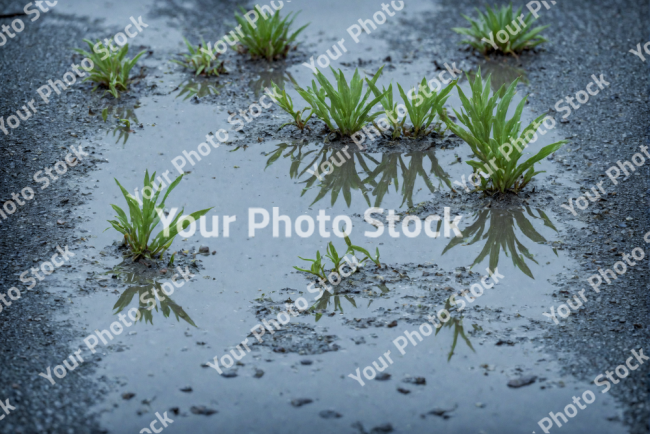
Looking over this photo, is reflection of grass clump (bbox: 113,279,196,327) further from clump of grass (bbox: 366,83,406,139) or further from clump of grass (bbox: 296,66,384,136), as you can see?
clump of grass (bbox: 366,83,406,139)

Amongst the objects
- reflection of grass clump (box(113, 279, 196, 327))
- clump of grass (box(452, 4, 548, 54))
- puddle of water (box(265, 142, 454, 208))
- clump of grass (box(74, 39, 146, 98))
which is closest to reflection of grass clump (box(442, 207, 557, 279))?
puddle of water (box(265, 142, 454, 208))

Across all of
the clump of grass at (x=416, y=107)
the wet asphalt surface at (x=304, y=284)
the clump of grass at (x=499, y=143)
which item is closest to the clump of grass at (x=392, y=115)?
the clump of grass at (x=416, y=107)

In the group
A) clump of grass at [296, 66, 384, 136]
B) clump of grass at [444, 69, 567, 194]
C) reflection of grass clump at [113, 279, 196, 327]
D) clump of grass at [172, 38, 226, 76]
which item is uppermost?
clump of grass at [172, 38, 226, 76]

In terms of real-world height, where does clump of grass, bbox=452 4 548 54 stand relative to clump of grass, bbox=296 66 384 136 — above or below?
above

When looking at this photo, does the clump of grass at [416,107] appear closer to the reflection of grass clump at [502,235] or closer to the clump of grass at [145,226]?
the reflection of grass clump at [502,235]

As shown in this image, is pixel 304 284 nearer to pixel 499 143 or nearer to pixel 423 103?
pixel 499 143

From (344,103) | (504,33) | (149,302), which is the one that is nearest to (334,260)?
(149,302)
